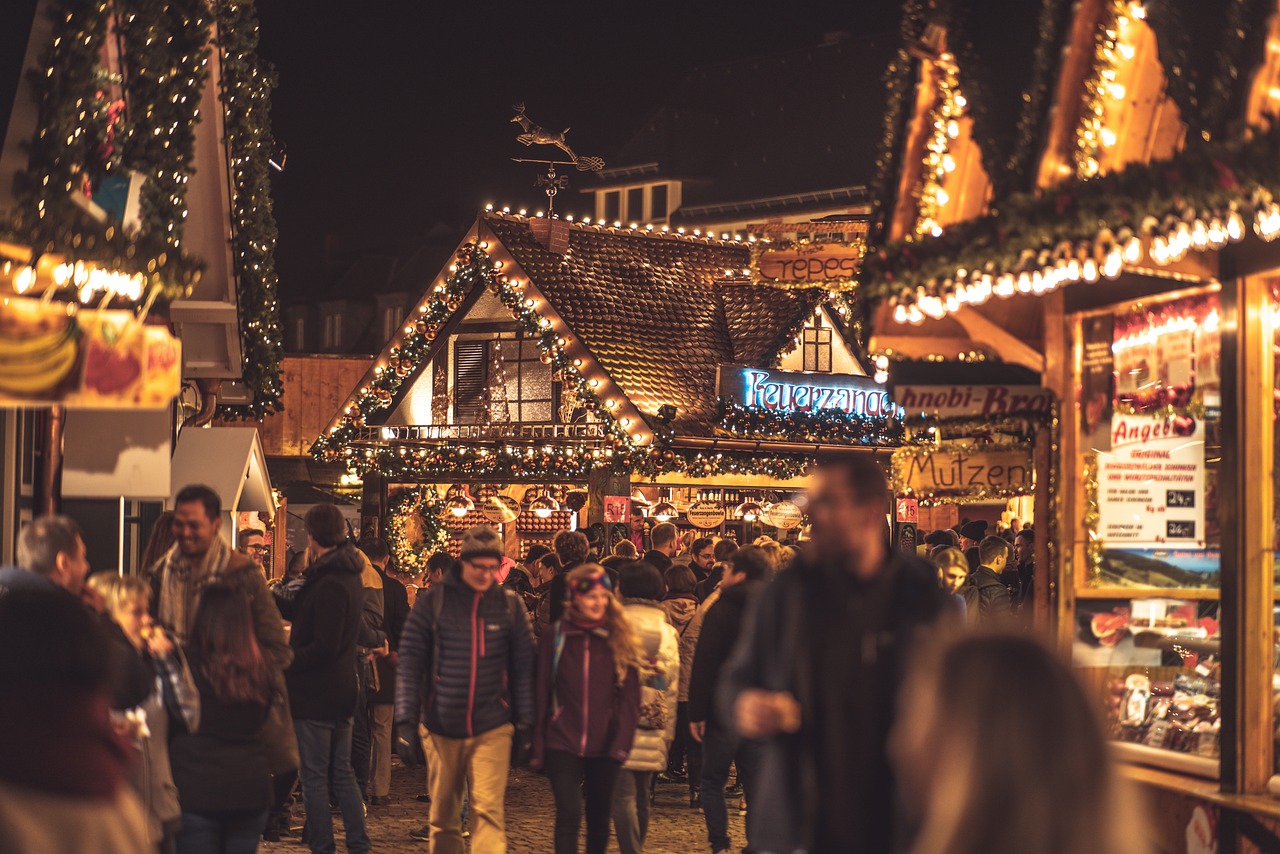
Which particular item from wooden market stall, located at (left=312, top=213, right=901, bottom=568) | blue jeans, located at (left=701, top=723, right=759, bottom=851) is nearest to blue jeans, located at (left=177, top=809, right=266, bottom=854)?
blue jeans, located at (left=701, top=723, right=759, bottom=851)

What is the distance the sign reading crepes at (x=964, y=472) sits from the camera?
10414mm

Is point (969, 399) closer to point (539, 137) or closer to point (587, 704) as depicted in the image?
point (587, 704)

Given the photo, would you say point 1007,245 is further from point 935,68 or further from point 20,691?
point 20,691

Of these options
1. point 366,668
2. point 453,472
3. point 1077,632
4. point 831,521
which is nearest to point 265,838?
point 366,668

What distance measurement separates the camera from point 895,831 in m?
Result: 4.63

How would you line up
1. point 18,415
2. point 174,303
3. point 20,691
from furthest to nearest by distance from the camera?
point 174,303 → point 18,415 → point 20,691

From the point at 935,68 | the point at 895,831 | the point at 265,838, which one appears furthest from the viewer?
the point at 265,838

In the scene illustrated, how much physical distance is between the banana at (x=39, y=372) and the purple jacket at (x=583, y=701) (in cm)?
269

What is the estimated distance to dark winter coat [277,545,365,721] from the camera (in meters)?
9.18

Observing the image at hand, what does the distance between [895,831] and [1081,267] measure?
Result: 323 cm

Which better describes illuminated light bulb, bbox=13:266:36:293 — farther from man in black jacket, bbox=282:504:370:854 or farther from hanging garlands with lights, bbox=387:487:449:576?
hanging garlands with lights, bbox=387:487:449:576

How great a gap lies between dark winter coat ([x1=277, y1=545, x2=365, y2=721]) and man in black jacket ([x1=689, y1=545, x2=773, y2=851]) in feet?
6.80

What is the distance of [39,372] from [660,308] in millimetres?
19792

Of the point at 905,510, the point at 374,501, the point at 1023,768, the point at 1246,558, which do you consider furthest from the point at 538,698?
the point at 374,501
